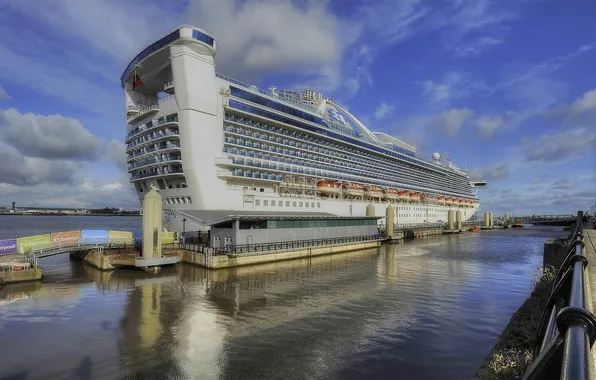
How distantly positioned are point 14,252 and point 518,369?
3313 centimetres

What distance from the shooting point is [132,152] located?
45.4 metres

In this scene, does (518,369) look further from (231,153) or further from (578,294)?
(231,153)

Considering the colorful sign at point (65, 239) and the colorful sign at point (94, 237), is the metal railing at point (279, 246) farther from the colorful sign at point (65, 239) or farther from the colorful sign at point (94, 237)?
the colorful sign at point (65, 239)

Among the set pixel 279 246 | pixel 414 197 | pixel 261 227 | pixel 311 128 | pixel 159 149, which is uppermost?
pixel 311 128

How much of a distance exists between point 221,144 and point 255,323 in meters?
27.1

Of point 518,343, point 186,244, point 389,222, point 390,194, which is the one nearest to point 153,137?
point 186,244

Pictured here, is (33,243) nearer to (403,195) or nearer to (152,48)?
(152,48)

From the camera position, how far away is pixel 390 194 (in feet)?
237

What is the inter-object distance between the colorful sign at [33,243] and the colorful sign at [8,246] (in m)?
0.29

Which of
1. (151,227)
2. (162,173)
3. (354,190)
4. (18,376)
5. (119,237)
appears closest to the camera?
(18,376)

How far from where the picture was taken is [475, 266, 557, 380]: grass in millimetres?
7926

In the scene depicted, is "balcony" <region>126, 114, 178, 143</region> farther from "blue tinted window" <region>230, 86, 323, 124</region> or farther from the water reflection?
the water reflection

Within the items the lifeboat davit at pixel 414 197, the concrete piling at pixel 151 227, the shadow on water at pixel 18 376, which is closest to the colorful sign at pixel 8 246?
the concrete piling at pixel 151 227

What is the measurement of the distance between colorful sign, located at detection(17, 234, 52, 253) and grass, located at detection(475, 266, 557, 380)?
31.8 meters
